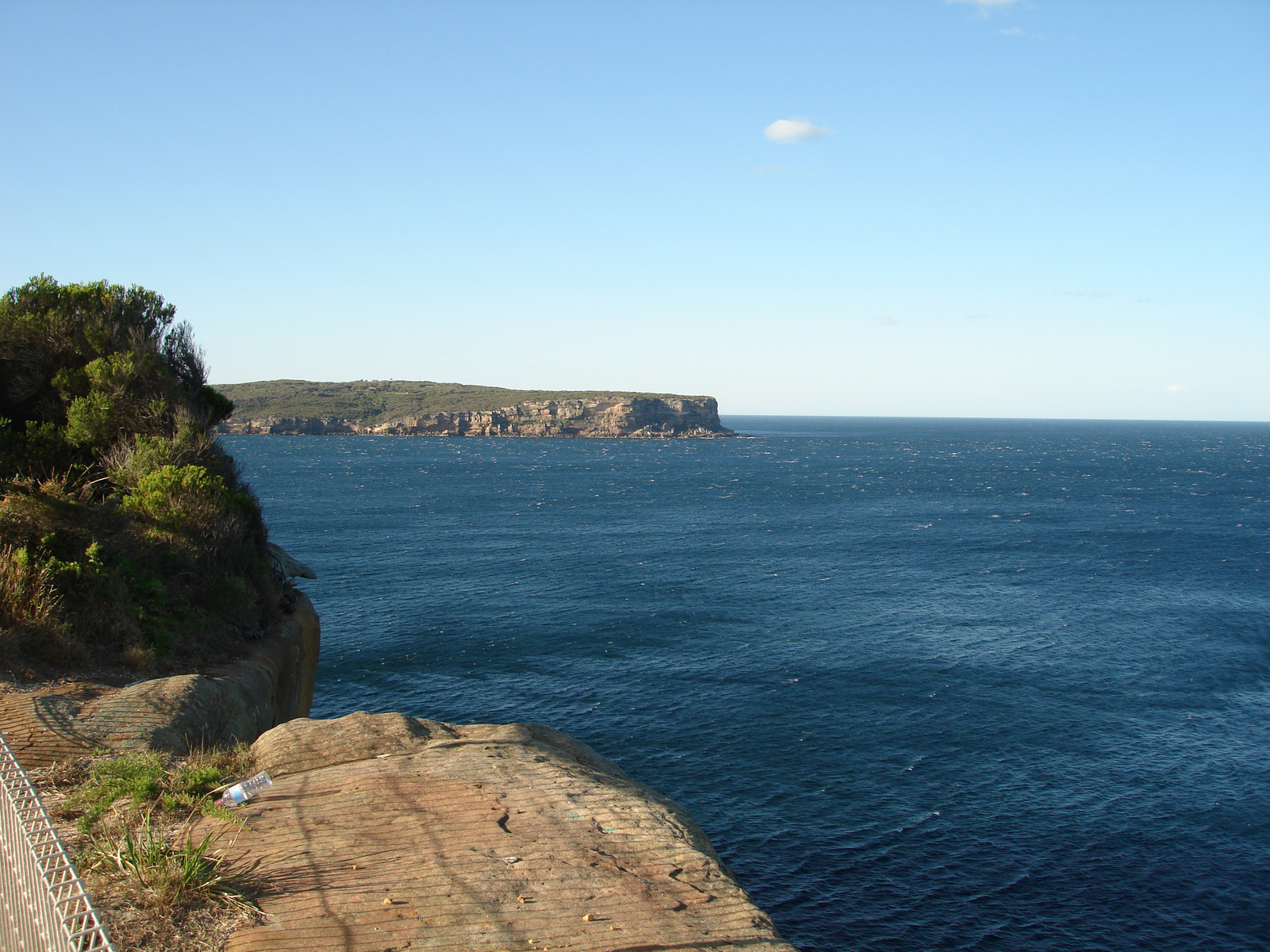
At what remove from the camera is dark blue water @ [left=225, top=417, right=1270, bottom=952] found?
24.5m

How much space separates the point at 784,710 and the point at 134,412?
28.5 meters

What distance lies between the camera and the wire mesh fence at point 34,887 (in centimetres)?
705

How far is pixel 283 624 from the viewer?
28.0m

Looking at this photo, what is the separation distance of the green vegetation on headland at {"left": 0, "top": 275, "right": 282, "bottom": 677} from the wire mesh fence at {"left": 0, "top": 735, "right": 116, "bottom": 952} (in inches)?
466

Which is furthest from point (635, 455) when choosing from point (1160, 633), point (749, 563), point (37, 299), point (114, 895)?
point (114, 895)

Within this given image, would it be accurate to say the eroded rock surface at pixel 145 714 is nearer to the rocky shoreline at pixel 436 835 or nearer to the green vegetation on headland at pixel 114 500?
the rocky shoreline at pixel 436 835

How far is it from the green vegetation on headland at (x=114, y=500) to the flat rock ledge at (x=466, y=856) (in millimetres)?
8200

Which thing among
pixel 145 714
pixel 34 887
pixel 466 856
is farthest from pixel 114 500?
pixel 34 887

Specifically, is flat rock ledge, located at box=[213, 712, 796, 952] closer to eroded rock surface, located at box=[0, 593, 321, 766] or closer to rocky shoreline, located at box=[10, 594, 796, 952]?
rocky shoreline, located at box=[10, 594, 796, 952]

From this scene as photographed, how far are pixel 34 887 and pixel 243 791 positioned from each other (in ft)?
17.6

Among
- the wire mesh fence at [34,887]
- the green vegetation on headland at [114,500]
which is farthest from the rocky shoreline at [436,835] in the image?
the green vegetation on headland at [114,500]

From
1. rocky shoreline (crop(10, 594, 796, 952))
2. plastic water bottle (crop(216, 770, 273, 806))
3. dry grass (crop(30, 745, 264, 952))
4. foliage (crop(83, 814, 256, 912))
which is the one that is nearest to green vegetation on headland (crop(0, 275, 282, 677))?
rocky shoreline (crop(10, 594, 796, 952))

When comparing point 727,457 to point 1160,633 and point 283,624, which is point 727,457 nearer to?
point 1160,633

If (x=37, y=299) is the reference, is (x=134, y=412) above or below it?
below
